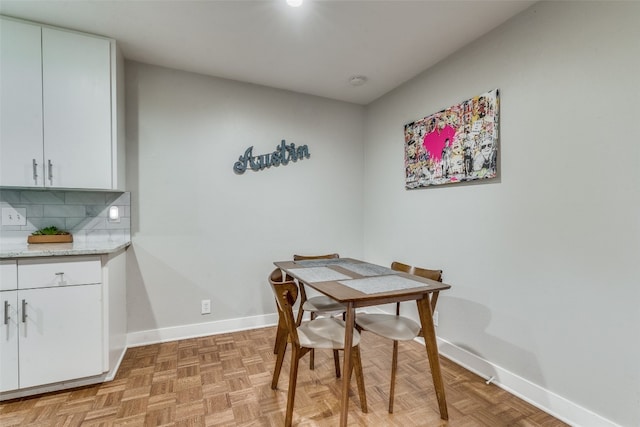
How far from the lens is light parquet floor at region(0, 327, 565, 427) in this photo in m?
1.62

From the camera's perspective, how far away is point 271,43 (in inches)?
87.4

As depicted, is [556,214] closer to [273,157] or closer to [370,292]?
[370,292]

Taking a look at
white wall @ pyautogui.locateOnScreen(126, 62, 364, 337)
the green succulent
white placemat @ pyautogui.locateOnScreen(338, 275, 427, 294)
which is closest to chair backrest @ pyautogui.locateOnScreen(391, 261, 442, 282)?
white placemat @ pyautogui.locateOnScreen(338, 275, 427, 294)

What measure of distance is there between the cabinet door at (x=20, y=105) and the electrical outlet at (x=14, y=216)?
1.16 feet

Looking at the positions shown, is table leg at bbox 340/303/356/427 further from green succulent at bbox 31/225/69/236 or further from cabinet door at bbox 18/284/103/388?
green succulent at bbox 31/225/69/236

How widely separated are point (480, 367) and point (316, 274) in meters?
1.38

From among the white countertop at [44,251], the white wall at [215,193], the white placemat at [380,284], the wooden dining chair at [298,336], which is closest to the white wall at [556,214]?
the white placemat at [380,284]

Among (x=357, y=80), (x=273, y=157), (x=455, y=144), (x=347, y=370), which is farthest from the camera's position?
(x=273, y=157)

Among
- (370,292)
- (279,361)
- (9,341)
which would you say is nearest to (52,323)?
(9,341)

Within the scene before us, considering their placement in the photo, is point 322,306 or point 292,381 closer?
point 292,381

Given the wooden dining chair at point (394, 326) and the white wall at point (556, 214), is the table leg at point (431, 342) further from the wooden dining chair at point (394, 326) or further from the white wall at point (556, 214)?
the white wall at point (556, 214)

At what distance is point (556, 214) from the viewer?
1706 millimetres

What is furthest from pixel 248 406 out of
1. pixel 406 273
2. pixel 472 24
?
pixel 472 24

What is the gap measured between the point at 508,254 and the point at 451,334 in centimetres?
83
